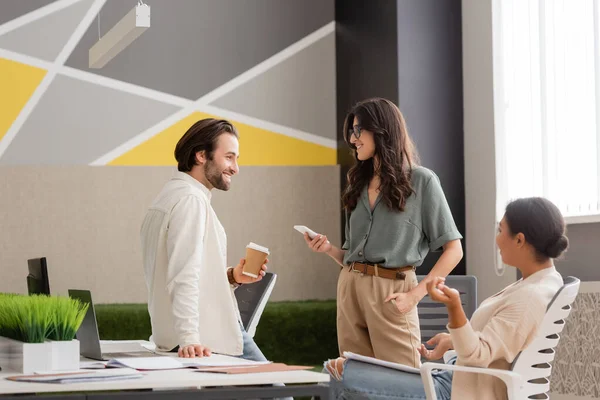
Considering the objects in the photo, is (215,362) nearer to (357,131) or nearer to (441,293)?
(441,293)

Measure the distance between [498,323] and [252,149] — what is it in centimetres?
424

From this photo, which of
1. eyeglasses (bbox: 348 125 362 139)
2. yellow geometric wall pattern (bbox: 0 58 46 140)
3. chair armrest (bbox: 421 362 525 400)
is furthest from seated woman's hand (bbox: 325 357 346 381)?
yellow geometric wall pattern (bbox: 0 58 46 140)

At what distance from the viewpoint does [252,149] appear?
6.80 m

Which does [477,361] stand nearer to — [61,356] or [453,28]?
[61,356]

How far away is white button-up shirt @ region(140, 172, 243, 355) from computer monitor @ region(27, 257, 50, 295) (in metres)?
0.40

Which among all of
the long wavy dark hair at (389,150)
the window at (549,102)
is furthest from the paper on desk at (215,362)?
the window at (549,102)

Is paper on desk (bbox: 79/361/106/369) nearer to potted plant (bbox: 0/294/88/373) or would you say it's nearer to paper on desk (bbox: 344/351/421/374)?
potted plant (bbox: 0/294/88/373)

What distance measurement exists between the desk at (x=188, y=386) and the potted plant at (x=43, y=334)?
0.09 meters

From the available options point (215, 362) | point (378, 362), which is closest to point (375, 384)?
point (378, 362)

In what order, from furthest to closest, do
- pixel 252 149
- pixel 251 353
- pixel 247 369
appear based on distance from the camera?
pixel 252 149
pixel 251 353
pixel 247 369

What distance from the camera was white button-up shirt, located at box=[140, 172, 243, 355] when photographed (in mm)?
2895

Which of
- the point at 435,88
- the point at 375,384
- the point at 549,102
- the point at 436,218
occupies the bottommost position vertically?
the point at 375,384

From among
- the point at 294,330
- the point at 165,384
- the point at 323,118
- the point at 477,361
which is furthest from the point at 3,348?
the point at 323,118

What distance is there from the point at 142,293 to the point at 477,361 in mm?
4205
